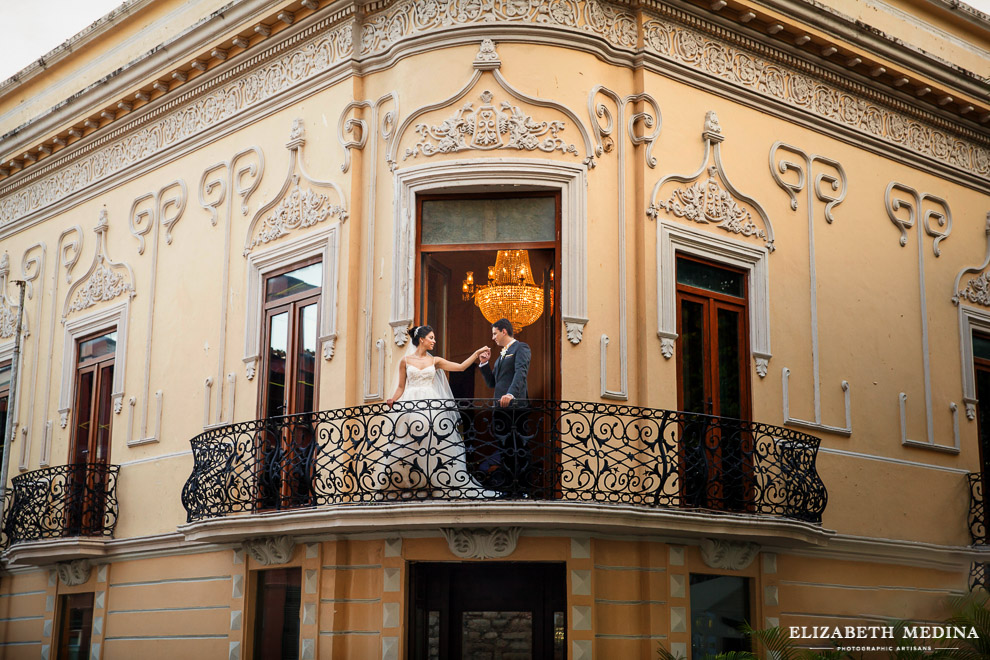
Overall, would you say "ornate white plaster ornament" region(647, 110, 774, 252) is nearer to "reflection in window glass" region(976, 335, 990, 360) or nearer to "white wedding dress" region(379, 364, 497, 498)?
"white wedding dress" region(379, 364, 497, 498)

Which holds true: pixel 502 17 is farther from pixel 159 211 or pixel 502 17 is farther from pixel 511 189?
pixel 159 211

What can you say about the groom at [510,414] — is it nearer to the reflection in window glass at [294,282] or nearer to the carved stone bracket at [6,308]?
the reflection in window glass at [294,282]

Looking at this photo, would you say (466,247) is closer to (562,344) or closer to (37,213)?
(562,344)

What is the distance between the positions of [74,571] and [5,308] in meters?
5.11

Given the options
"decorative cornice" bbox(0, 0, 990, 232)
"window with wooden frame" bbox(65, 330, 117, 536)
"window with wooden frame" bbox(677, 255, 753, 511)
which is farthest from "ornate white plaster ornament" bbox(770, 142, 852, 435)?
"window with wooden frame" bbox(65, 330, 117, 536)

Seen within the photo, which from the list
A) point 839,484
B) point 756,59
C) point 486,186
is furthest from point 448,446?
point 756,59

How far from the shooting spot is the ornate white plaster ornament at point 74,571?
16.8 meters

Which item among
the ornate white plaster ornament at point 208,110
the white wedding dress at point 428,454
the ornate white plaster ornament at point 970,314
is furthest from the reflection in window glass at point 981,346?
the ornate white plaster ornament at point 208,110

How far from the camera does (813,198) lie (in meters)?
15.7

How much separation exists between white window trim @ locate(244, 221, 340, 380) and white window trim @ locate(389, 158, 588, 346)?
0.87 metres

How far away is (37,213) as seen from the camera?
64.1 ft

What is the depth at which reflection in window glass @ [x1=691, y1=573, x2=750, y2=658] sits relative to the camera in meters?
13.5

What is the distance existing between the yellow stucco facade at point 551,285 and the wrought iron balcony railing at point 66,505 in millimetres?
80

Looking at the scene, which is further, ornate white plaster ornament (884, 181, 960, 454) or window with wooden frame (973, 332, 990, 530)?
window with wooden frame (973, 332, 990, 530)
